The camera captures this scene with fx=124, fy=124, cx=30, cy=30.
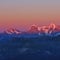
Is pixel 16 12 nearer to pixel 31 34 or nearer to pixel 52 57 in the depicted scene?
pixel 31 34

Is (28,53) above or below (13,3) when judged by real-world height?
below

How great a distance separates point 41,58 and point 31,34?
0.83 ft

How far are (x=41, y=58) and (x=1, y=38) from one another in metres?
0.43

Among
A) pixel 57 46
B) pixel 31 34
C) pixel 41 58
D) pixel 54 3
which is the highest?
pixel 54 3

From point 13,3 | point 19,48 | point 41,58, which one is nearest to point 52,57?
point 41,58

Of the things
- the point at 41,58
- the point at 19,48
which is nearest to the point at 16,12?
the point at 19,48

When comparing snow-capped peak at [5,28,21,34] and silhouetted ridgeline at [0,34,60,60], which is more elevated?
snow-capped peak at [5,28,21,34]

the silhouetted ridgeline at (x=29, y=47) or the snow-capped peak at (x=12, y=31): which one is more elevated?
the snow-capped peak at (x=12, y=31)

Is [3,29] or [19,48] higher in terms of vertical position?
[3,29]

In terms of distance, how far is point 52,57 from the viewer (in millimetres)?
1194

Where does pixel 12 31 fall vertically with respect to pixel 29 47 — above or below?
above

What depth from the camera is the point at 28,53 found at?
120cm

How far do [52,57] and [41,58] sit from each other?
11 cm

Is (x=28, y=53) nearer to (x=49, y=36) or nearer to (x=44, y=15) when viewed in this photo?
(x=49, y=36)
